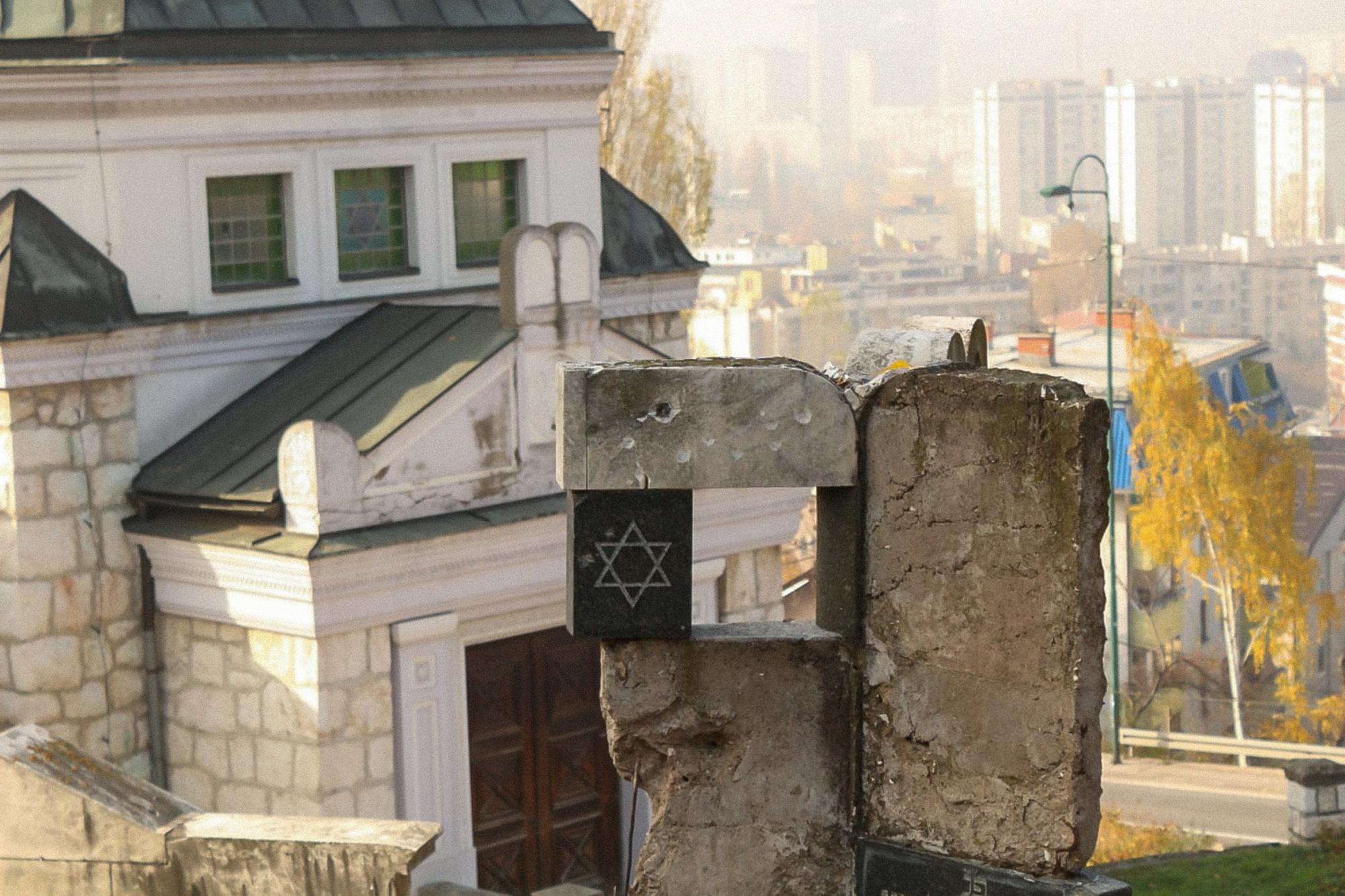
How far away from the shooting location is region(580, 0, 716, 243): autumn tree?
3186 cm

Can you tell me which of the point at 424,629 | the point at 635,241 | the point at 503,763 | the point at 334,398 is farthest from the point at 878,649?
the point at 635,241

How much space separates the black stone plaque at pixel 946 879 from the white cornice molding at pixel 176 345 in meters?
8.78

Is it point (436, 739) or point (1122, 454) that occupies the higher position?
point (436, 739)

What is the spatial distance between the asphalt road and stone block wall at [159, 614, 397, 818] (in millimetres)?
15698

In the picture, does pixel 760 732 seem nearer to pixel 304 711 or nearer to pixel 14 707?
pixel 304 711

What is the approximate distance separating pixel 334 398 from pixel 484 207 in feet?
9.10

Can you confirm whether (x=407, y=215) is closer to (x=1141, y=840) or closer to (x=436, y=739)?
(x=436, y=739)

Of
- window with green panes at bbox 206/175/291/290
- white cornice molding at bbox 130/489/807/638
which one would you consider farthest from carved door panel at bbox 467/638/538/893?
window with green panes at bbox 206/175/291/290

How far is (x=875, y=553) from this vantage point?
668cm

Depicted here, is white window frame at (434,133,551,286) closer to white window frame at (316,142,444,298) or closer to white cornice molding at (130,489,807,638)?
white window frame at (316,142,444,298)

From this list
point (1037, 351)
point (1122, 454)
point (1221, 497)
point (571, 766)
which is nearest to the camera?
point (571, 766)

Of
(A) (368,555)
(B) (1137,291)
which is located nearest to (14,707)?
(A) (368,555)

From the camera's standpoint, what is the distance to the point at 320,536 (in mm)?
13633

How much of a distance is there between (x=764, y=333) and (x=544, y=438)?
113350mm
